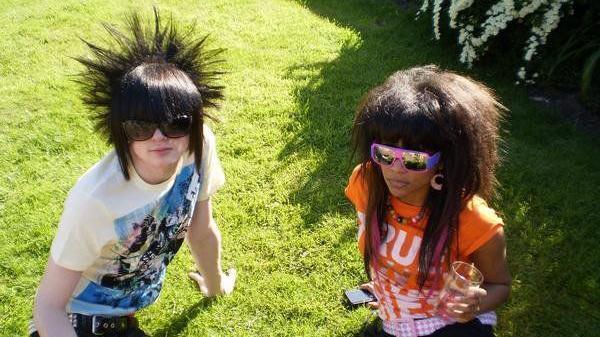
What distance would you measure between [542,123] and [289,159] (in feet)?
7.11

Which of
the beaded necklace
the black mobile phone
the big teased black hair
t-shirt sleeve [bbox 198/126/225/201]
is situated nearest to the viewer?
the big teased black hair

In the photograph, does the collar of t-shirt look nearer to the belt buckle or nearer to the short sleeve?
the belt buckle

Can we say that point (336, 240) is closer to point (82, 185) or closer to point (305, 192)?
point (305, 192)

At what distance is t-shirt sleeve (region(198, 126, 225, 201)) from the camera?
2365mm

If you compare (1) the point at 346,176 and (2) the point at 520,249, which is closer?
(2) the point at 520,249

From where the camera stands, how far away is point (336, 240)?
132 inches

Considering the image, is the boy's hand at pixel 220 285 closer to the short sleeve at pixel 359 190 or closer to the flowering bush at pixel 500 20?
the short sleeve at pixel 359 190

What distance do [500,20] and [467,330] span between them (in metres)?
3.15

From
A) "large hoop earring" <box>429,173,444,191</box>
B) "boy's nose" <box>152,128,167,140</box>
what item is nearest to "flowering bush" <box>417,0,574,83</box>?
"large hoop earring" <box>429,173,444,191</box>

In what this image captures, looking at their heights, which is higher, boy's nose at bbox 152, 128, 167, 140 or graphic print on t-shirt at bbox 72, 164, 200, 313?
boy's nose at bbox 152, 128, 167, 140

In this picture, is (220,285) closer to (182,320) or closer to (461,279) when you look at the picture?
(182,320)

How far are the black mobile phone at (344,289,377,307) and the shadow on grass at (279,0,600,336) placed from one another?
468 millimetres

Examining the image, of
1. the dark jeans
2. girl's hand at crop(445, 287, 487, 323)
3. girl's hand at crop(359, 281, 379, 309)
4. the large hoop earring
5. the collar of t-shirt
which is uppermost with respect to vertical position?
the large hoop earring

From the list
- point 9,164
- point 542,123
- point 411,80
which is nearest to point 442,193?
point 411,80
